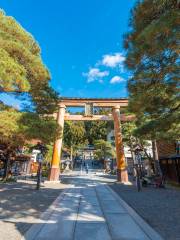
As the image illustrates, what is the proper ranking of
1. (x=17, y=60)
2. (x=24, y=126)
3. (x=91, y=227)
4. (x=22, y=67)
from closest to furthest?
(x=91, y=227)
(x=22, y=67)
(x=24, y=126)
(x=17, y=60)

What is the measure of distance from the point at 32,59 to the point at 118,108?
12.4 m

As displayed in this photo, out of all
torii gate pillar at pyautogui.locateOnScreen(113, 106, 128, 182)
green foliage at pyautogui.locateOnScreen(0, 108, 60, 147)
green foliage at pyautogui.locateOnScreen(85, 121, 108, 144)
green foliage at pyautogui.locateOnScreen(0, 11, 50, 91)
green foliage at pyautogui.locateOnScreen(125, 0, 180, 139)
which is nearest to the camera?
green foliage at pyautogui.locateOnScreen(125, 0, 180, 139)

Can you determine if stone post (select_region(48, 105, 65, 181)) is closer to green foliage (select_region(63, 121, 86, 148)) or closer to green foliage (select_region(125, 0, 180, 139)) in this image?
green foliage (select_region(125, 0, 180, 139))

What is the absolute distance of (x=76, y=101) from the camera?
2122 cm

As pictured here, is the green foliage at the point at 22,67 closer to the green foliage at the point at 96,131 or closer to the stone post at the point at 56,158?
the stone post at the point at 56,158

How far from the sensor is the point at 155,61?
7844mm

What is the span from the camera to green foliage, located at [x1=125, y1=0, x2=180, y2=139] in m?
5.88

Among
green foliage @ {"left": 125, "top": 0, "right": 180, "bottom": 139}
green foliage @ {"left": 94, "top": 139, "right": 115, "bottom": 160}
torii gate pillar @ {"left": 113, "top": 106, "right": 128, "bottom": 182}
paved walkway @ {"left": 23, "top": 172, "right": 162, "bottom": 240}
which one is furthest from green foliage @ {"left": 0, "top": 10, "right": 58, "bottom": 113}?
green foliage @ {"left": 94, "top": 139, "right": 115, "bottom": 160}

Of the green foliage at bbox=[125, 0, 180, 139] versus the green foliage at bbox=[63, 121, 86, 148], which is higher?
the green foliage at bbox=[63, 121, 86, 148]

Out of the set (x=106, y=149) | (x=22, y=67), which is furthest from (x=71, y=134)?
(x=22, y=67)

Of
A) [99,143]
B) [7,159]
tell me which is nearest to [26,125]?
[7,159]

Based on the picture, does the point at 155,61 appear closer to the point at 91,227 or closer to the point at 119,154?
the point at 91,227

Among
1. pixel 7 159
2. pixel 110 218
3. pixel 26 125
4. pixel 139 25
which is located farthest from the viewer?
pixel 7 159

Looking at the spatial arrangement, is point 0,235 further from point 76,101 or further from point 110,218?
point 76,101
